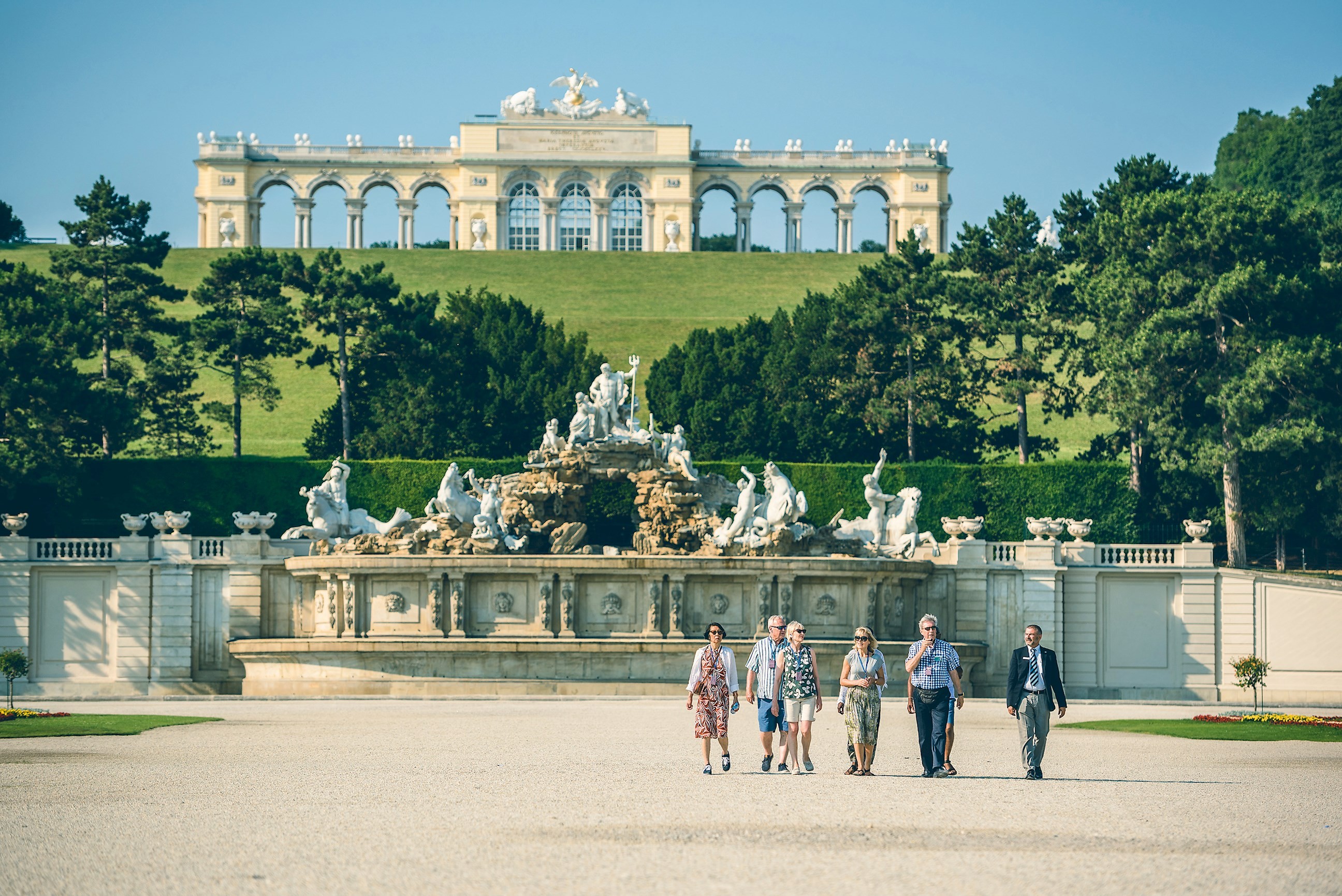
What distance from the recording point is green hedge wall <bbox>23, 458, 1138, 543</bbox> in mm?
51031

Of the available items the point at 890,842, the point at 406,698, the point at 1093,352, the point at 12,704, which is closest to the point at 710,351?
the point at 1093,352

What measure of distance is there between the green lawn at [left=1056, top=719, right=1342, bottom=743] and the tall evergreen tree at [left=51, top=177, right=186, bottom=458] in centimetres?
4012

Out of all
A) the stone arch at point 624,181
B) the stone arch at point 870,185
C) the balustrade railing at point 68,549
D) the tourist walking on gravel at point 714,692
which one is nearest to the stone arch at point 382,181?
the stone arch at point 624,181

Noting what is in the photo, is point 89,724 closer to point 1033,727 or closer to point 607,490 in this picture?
point 1033,727

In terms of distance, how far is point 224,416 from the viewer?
2446 inches

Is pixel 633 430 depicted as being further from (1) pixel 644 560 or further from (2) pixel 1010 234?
(2) pixel 1010 234

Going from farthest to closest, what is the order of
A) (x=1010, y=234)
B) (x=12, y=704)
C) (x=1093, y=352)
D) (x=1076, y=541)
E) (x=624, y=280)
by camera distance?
(x=624, y=280), (x=1010, y=234), (x=1093, y=352), (x=1076, y=541), (x=12, y=704)

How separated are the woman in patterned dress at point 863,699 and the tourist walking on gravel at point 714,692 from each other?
1.33m

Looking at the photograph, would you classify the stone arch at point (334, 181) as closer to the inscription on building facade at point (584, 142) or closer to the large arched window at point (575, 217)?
the inscription on building facade at point (584, 142)

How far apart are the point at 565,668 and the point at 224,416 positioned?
88.6 ft

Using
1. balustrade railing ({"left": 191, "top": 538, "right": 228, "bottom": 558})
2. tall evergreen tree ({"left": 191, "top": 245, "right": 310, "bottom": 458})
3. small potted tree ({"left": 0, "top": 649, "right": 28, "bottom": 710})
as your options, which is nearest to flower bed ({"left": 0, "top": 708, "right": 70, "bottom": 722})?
small potted tree ({"left": 0, "top": 649, "right": 28, "bottom": 710})

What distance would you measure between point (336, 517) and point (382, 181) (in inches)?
2737

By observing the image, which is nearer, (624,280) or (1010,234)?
(1010,234)

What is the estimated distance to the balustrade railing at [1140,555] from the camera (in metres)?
43.2
